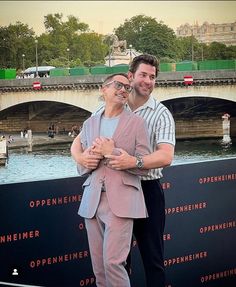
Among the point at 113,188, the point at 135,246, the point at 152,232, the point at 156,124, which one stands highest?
the point at 156,124

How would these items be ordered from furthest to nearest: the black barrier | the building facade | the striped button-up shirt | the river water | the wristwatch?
1. the building facade
2. the river water
3. the black barrier
4. the striped button-up shirt
5. the wristwatch

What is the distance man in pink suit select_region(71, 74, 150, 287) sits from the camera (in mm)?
1460

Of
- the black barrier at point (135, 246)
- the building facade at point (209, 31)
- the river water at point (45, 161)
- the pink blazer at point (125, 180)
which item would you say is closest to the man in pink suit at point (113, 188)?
the pink blazer at point (125, 180)

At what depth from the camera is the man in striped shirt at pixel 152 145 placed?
5.18 feet

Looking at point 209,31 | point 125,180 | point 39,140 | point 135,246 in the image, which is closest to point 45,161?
point 39,140

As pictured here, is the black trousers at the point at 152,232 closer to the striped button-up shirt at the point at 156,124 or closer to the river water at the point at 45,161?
the striped button-up shirt at the point at 156,124

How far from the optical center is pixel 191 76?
149 inches

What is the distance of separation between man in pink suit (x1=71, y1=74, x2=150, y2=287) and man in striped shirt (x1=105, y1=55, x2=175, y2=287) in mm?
86

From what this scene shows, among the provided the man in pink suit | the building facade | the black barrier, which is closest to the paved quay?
the building facade

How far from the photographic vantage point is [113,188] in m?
1.47

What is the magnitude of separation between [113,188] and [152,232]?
192mm

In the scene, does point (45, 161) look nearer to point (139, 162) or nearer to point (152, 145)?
point (152, 145)

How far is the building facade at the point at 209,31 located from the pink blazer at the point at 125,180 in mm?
1453

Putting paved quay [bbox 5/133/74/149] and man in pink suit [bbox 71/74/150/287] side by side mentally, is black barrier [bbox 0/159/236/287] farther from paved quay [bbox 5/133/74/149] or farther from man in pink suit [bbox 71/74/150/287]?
paved quay [bbox 5/133/74/149]
